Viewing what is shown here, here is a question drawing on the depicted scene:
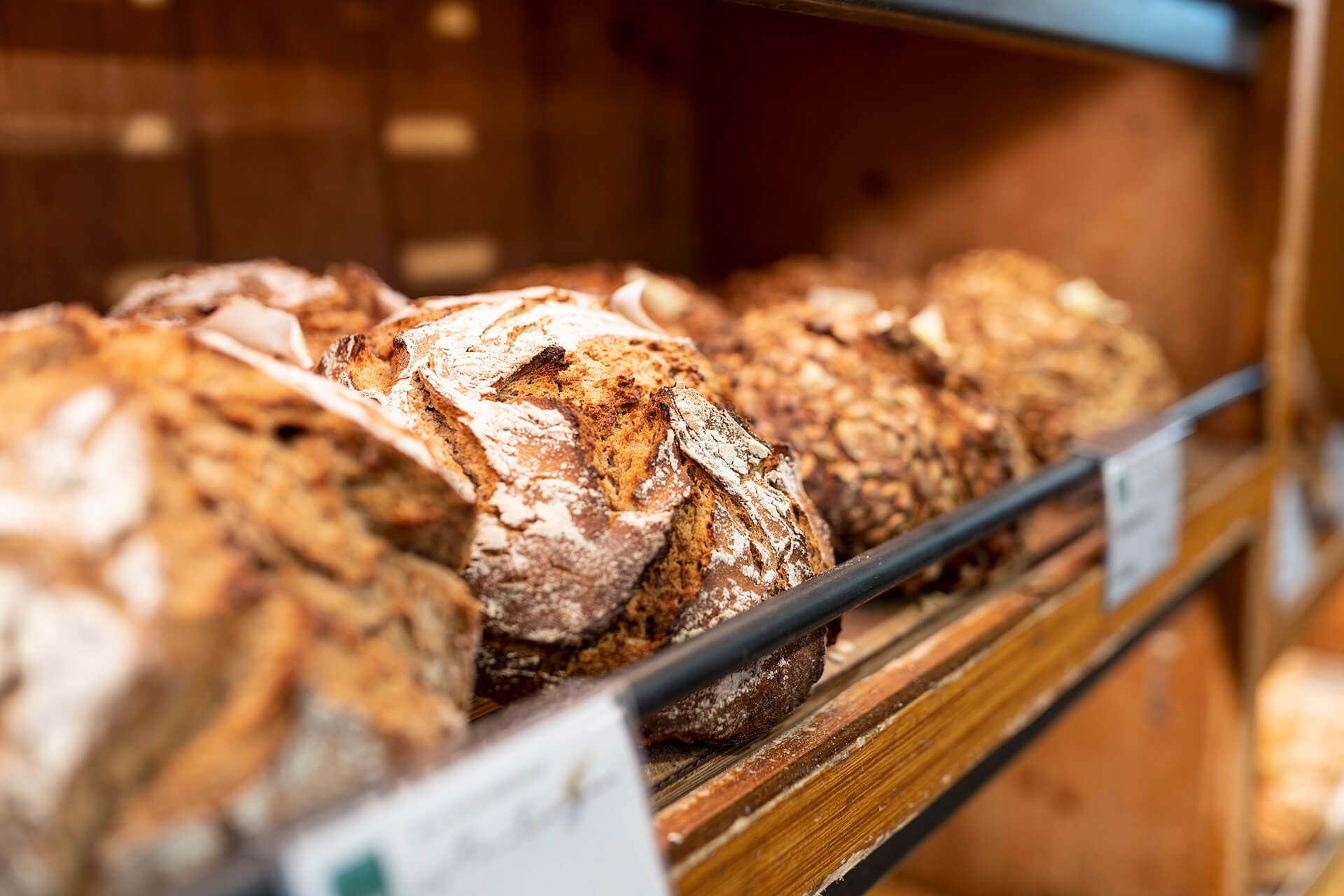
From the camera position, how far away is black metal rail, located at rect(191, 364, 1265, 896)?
0.39 meters

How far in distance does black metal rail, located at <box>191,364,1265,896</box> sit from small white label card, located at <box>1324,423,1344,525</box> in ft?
4.97

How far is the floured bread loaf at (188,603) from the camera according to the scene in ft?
1.30

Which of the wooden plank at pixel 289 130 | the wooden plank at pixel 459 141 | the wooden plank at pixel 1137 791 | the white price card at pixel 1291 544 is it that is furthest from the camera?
the white price card at pixel 1291 544

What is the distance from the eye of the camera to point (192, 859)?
15.8 inches

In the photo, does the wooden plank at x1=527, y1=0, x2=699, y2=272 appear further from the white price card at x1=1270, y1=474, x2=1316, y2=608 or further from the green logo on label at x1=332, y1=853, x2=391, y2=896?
the green logo on label at x1=332, y1=853, x2=391, y2=896

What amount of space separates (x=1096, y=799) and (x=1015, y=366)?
2.99 ft

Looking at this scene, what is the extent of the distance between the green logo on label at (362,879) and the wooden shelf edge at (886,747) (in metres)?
0.25

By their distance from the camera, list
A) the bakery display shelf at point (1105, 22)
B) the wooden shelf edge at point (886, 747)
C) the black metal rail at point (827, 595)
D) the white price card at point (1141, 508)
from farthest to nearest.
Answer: the white price card at point (1141, 508)
the bakery display shelf at point (1105, 22)
the wooden shelf edge at point (886, 747)
the black metal rail at point (827, 595)

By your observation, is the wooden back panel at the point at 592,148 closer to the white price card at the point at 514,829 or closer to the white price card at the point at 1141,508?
the white price card at the point at 1141,508

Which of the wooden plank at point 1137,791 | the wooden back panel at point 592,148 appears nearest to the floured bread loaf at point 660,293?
the wooden back panel at point 592,148

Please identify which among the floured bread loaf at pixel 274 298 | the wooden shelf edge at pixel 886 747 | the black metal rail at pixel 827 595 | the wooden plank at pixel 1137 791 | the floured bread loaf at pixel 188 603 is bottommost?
the wooden plank at pixel 1137 791

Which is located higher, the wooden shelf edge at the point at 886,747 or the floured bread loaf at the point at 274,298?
the floured bread loaf at the point at 274,298

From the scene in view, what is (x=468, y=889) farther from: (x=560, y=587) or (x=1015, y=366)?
(x=1015, y=366)

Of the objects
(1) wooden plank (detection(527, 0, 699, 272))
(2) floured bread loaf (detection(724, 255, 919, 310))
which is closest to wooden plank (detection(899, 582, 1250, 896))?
(2) floured bread loaf (detection(724, 255, 919, 310))
